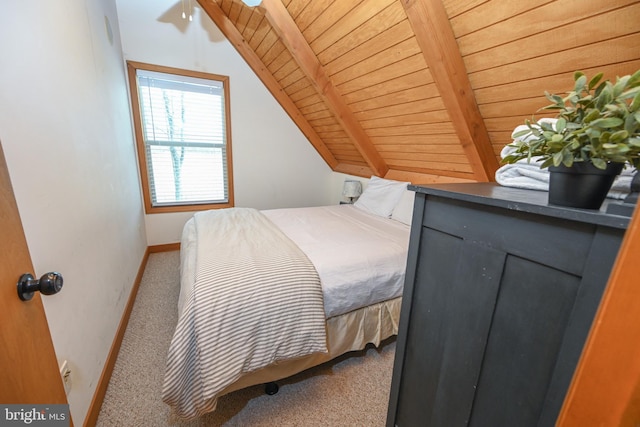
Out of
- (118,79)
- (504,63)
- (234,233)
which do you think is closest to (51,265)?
(234,233)

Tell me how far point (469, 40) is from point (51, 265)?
221 cm

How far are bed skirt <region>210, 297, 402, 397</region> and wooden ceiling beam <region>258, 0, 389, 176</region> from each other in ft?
5.97

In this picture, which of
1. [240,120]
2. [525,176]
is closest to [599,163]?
[525,176]

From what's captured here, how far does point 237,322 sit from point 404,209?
1.85 m

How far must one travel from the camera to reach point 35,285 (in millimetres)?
574

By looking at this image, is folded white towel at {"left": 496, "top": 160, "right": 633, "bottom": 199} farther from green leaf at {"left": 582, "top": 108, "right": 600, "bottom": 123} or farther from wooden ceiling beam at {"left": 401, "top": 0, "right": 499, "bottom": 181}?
wooden ceiling beam at {"left": 401, "top": 0, "right": 499, "bottom": 181}

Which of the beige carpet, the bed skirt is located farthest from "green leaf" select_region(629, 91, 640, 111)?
the beige carpet

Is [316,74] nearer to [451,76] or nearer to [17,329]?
[451,76]

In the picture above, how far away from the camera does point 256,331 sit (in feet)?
3.73

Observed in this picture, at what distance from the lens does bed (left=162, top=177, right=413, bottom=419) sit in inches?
41.3

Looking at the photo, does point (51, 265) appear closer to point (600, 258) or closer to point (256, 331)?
point (256, 331)

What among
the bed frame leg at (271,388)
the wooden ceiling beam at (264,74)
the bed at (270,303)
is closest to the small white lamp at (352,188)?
the wooden ceiling beam at (264,74)

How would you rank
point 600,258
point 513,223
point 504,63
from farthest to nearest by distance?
point 504,63
point 513,223
point 600,258

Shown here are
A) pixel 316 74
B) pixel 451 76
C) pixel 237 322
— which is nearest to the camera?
pixel 237 322
